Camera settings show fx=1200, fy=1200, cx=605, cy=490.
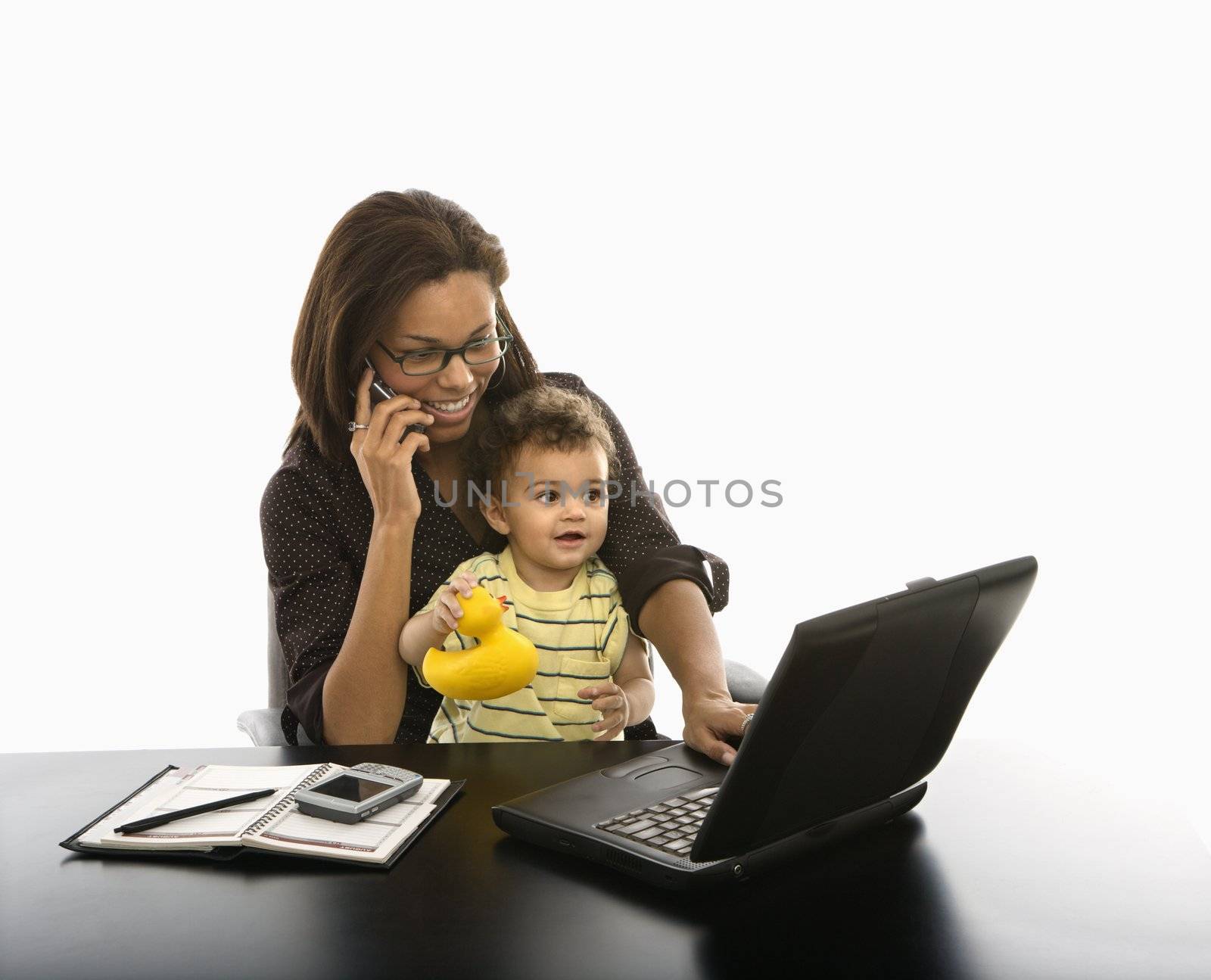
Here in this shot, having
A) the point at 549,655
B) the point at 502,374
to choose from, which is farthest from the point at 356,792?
the point at 502,374

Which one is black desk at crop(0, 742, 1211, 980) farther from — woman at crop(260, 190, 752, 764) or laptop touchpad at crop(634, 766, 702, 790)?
woman at crop(260, 190, 752, 764)

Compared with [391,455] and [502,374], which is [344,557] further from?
[502,374]

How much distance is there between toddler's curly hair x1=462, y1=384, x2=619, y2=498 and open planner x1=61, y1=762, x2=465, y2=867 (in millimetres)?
701

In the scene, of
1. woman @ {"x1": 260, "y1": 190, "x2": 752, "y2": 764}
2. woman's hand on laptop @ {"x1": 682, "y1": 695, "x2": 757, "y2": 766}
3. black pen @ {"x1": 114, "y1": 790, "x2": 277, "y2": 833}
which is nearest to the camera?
black pen @ {"x1": 114, "y1": 790, "x2": 277, "y2": 833}

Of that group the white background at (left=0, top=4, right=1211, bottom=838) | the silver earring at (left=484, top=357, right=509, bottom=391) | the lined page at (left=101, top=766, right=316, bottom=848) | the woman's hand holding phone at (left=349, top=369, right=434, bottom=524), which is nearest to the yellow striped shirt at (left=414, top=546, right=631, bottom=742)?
the woman's hand holding phone at (left=349, top=369, right=434, bottom=524)

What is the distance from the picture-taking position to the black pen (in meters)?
1.17

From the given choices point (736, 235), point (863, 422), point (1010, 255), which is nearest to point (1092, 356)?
point (1010, 255)

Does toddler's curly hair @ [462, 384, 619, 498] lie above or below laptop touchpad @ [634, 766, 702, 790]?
above

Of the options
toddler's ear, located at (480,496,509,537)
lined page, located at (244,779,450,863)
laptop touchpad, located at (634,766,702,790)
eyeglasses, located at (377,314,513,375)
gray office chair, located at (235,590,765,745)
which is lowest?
gray office chair, located at (235,590,765,745)

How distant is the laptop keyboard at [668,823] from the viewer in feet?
3.50

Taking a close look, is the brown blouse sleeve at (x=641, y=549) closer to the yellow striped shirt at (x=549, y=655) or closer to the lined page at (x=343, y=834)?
the yellow striped shirt at (x=549, y=655)

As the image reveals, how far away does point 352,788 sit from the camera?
1227mm

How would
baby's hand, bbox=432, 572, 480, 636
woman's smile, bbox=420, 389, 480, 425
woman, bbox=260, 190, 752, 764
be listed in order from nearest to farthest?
1. baby's hand, bbox=432, 572, 480, 636
2. woman, bbox=260, 190, 752, 764
3. woman's smile, bbox=420, 389, 480, 425

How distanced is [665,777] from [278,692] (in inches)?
37.7
